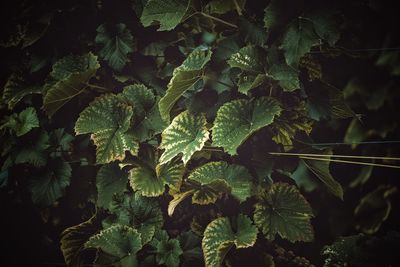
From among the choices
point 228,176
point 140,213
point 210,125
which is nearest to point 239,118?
point 210,125

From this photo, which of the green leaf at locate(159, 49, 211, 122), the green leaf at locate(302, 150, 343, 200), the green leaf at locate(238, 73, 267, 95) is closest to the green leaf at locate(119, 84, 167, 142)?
the green leaf at locate(159, 49, 211, 122)

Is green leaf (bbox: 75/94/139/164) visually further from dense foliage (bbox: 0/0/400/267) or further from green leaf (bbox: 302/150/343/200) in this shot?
green leaf (bbox: 302/150/343/200)

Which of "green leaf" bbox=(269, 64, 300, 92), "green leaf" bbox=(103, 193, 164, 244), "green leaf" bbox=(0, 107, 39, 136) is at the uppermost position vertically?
"green leaf" bbox=(269, 64, 300, 92)

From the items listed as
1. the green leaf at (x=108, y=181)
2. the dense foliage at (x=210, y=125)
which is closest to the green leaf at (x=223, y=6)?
the dense foliage at (x=210, y=125)

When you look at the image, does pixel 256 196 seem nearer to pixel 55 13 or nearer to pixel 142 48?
pixel 142 48

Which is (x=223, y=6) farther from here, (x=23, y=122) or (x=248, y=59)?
(x=23, y=122)

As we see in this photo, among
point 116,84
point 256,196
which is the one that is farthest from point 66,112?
point 256,196
